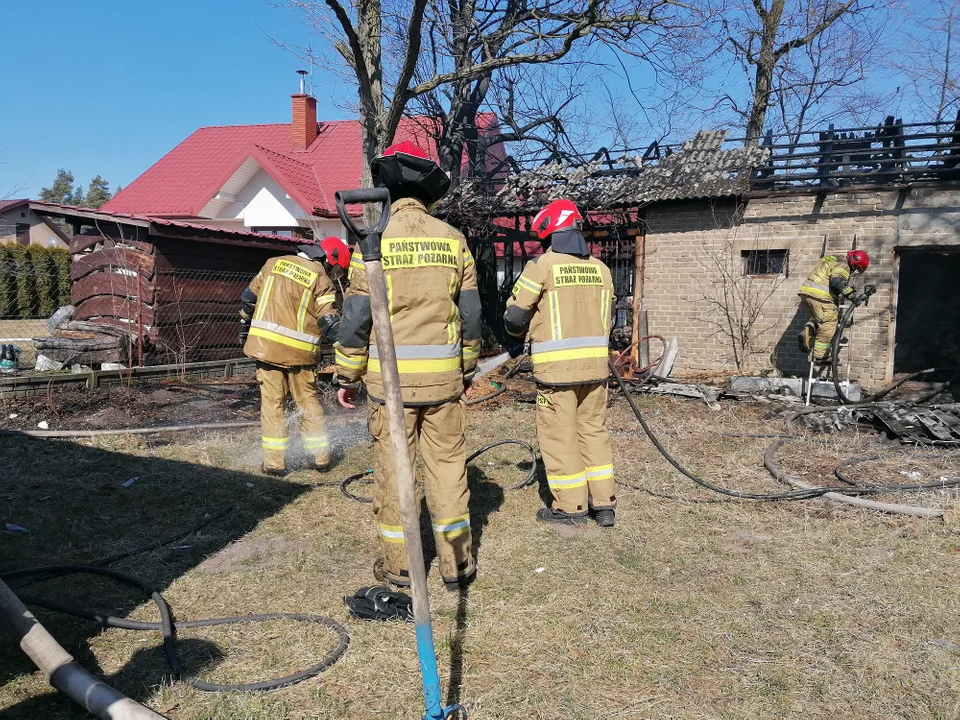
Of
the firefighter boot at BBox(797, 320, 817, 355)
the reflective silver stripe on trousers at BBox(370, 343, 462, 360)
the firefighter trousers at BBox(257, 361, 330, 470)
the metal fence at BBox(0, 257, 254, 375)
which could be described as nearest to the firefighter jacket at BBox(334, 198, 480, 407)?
the reflective silver stripe on trousers at BBox(370, 343, 462, 360)

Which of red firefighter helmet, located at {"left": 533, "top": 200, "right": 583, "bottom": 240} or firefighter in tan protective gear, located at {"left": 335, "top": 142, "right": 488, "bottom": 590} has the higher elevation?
red firefighter helmet, located at {"left": 533, "top": 200, "right": 583, "bottom": 240}

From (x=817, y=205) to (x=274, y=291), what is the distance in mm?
8856

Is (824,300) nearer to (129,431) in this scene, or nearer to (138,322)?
(129,431)

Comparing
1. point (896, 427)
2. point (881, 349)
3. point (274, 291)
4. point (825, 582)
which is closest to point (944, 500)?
point (825, 582)

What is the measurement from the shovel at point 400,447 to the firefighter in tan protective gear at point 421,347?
43.6 inches

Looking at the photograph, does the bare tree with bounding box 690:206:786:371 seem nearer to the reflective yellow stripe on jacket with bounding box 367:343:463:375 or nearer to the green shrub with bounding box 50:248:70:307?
the reflective yellow stripe on jacket with bounding box 367:343:463:375

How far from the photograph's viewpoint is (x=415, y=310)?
3490mm

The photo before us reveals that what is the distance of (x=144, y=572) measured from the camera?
386 centimetres

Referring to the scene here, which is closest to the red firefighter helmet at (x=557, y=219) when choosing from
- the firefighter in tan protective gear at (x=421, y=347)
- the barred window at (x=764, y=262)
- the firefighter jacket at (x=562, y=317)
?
the firefighter jacket at (x=562, y=317)

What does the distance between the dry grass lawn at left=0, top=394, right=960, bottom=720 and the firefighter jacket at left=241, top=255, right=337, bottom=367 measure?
1.04 metres

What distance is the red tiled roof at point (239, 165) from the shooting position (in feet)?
62.3

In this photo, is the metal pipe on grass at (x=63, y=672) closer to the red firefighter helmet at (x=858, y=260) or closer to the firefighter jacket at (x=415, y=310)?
the firefighter jacket at (x=415, y=310)

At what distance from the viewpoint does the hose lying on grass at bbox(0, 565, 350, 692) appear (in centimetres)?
277

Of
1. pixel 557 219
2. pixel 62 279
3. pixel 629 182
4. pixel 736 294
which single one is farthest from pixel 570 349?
pixel 62 279
